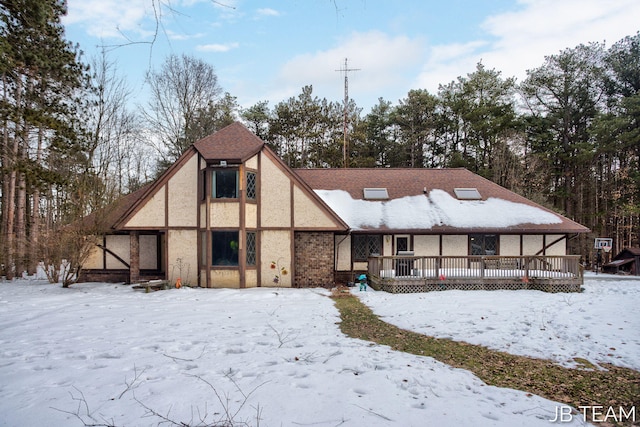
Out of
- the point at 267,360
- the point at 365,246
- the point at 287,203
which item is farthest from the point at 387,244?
the point at 267,360

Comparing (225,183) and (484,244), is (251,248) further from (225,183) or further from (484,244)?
(484,244)

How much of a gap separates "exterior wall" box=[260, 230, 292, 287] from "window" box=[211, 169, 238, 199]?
2.10 meters

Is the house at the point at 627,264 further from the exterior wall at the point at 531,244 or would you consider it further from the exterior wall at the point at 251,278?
the exterior wall at the point at 251,278

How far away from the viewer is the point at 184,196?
14.3m

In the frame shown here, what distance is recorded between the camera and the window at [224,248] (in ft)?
45.1

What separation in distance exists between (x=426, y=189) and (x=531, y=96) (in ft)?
58.4

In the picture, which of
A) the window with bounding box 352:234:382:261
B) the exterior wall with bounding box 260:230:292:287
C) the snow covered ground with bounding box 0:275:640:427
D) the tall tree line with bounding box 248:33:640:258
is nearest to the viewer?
the snow covered ground with bounding box 0:275:640:427

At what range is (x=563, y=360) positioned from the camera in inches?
233

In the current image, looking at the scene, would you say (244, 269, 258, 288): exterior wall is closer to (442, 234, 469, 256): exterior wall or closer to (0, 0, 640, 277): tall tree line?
(0, 0, 640, 277): tall tree line

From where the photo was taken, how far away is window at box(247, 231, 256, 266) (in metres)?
13.9

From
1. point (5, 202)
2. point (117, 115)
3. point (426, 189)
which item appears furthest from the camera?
point (117, 115)

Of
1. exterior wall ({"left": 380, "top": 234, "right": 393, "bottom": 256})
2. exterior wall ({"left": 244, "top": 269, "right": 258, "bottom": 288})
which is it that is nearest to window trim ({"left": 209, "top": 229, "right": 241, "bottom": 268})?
exterior wall ({"left": 244, "top": 269, "right": 258, "bottom": 288})

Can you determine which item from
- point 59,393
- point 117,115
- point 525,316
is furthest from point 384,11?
point 117,115

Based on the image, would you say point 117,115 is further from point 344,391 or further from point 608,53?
point 608,53
